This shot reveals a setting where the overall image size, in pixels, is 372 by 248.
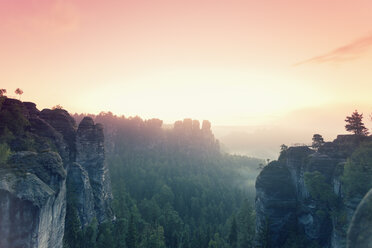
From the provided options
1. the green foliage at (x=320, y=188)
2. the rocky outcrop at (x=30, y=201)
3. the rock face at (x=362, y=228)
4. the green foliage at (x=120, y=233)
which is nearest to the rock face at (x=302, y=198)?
the green foliage at (x=320, y=188)

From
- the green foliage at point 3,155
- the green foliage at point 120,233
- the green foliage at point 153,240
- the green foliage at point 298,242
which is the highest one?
the green foliage at point 3,155

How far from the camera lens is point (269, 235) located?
1769 inches

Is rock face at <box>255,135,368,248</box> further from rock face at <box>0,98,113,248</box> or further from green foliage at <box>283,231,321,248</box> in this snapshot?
rock face at <box>0,98,113,248</box>

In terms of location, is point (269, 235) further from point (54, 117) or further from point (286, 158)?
point (54, 117)

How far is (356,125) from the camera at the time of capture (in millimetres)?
43094

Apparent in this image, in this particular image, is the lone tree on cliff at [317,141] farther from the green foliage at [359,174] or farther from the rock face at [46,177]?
the rock face at [46,177]

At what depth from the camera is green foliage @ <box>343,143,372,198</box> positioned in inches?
1250

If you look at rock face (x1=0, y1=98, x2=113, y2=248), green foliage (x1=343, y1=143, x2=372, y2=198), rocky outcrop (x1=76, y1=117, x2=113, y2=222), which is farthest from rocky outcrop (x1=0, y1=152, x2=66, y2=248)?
green foliage (x1=343, y1=143, x2=372, y2=198)

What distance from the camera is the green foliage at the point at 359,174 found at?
31750mm

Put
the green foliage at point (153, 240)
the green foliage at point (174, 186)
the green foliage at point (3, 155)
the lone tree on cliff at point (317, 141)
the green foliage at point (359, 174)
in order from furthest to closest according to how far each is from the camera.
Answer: the green foliage at point (174, 186), the lone tree on cliff at point (317, 141), the green foliage at point (153, 240), the green foliage at point (359, 174), the green foliage at point (3, 155)

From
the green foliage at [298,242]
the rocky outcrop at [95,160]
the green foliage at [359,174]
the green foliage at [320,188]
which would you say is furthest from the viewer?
the rocky outcrop at [95,160]

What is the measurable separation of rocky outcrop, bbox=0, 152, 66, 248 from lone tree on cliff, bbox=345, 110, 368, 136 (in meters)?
49.7

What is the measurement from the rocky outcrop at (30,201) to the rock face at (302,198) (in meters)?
36.9

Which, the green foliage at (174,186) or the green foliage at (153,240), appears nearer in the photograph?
the green foliage at (153,240)
